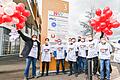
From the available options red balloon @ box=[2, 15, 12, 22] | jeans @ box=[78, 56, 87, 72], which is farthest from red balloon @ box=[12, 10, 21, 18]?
jeans @ box=[78, 56, 87, 72]

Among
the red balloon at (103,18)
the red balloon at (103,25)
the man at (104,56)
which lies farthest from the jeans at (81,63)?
the red balloon at (103,18)

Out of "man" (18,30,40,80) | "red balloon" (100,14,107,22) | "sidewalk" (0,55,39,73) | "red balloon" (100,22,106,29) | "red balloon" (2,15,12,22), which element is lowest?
"sidewalk" (0,55,39,73)

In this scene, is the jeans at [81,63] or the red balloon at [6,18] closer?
the red balloon at [6,18]

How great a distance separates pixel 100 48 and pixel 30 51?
221 cm

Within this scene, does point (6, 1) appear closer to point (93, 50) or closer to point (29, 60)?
point (29, 60)

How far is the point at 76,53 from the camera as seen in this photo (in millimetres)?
9727

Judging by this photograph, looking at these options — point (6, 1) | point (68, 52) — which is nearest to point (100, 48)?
point (68, 52)

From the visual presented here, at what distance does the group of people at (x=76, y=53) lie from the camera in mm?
8188

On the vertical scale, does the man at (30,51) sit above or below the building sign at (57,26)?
below

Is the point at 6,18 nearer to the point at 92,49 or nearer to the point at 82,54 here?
the point at 92,49

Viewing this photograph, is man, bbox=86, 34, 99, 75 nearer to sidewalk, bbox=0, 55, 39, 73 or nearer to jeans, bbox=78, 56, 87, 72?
jeans, bbox=78, 56, 87, 72

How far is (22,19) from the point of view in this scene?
25.6 feet

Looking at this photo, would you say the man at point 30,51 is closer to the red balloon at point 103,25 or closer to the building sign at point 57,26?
the building sign at point 57,26

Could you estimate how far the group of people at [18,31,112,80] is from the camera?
8188 millimetres
